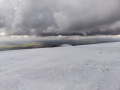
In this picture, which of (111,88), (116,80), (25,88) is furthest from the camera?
(116,80)

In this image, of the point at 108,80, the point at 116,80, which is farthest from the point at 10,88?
the point at 116,80

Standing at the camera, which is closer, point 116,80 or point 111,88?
point 111,88

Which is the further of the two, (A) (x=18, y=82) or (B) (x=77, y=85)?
(A) (x=18, y=82)

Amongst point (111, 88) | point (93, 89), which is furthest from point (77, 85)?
point (111, 88)

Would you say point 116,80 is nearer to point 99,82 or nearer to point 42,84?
point 99,82

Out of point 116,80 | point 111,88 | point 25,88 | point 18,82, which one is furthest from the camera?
point 18,82

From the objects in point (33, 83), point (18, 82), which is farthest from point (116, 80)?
point (18, 82)

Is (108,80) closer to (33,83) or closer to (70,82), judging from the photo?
(70,82)

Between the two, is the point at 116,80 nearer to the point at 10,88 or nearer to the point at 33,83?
the point at 33,83

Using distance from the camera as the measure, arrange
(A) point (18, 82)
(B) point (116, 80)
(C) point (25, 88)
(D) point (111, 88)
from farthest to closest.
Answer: (A) point (18, 82)
(B) point (116, 80)
(C) point (25, 88)
(D) point (111, 88)
